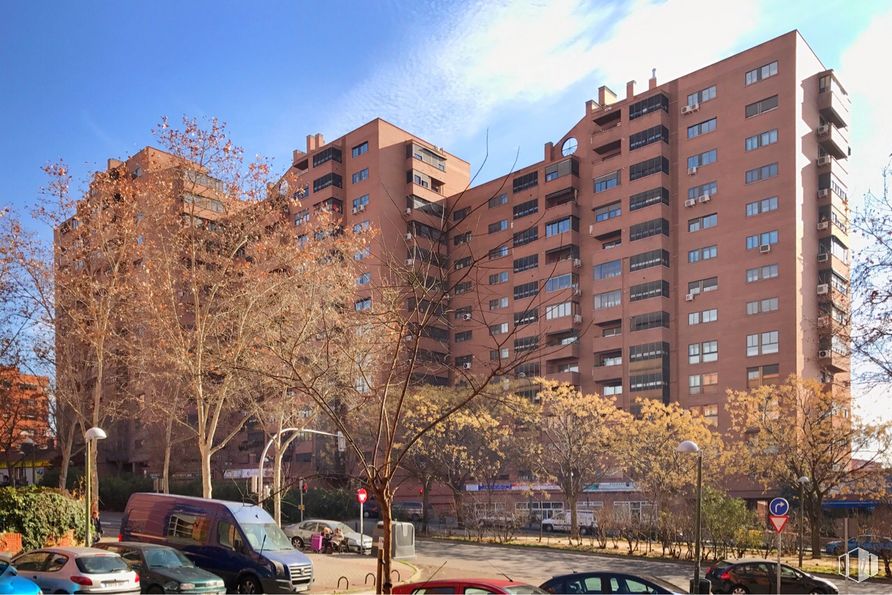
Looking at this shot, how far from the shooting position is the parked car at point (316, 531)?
3659cm

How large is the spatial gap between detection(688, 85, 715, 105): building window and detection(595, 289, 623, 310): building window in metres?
17.7

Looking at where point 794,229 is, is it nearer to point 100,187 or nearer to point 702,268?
point 702,268

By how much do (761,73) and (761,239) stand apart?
14.0 m

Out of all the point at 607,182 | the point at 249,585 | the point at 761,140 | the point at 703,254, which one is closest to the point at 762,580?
the point at 249,585

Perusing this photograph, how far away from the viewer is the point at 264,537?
69.7 ft

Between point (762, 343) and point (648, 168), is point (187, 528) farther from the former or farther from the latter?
point (648, 168)

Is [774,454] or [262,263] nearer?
[262,263]

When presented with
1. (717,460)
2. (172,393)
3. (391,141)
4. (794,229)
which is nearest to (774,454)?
(717,460)

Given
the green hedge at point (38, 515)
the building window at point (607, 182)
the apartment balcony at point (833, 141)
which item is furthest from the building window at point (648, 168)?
the green hedge at point (38, 515)

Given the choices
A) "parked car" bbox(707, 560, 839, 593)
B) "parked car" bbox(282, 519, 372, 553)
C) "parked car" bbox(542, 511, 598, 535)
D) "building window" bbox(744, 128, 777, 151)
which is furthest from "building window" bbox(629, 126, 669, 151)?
"parked car" bbox(707, 560, 839, 593)

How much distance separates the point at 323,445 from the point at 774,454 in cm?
4631

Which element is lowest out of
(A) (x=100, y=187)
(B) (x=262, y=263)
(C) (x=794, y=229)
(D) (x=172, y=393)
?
(D) (x=172, y=393)

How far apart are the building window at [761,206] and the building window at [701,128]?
8247 millimetres

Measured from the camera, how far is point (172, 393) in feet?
156
